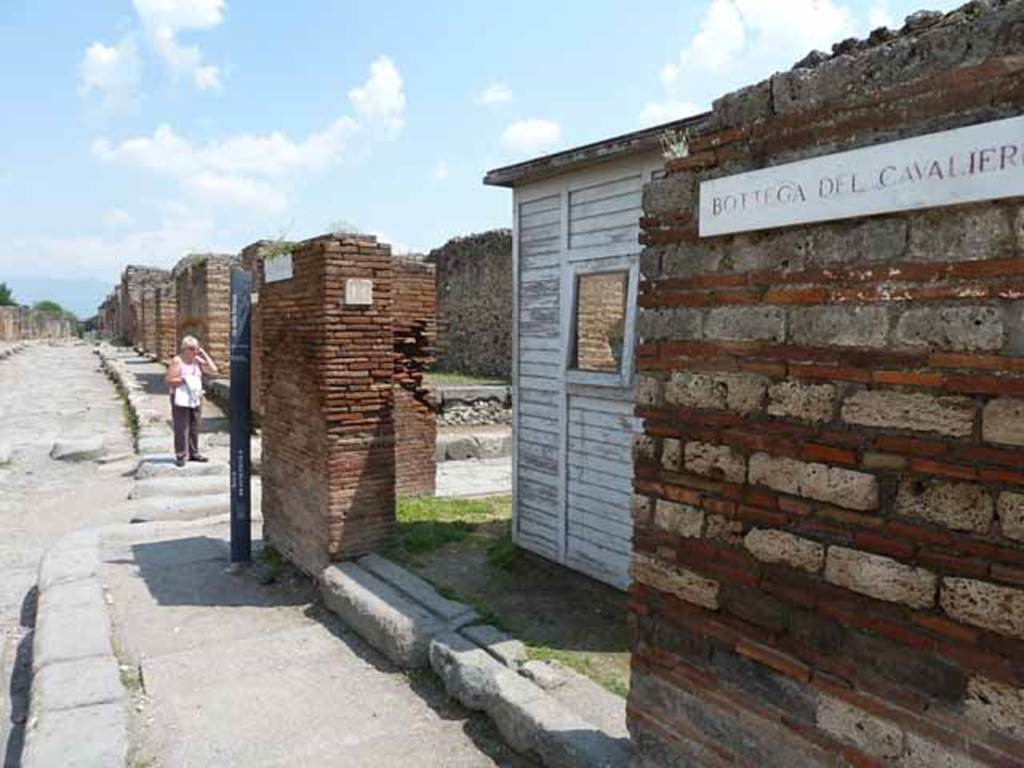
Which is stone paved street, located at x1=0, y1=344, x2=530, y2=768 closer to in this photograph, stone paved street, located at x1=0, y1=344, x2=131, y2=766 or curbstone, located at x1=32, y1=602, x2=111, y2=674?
stone paved street, located at x1=0, y1=344, x2=131, y2=766

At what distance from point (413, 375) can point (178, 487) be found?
3.41 metres

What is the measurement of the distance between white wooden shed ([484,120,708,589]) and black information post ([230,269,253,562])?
2426mm

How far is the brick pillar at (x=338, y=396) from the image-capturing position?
646 cm

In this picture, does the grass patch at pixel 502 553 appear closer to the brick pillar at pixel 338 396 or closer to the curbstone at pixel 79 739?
the brick pillar at pixel 338 396

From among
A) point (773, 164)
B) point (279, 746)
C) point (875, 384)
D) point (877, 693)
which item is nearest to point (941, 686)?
point (877, 693)

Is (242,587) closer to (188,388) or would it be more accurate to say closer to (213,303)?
(188,388)

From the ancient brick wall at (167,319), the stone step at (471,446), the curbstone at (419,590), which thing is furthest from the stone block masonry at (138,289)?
the curbstone at (419,590)

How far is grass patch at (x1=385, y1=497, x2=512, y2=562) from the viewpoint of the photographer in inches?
274

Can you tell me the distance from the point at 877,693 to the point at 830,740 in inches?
10.5

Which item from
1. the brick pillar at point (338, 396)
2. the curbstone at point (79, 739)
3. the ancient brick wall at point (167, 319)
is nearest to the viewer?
the curbstone at point (79, 739)

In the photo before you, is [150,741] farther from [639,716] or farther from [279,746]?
[639,716]

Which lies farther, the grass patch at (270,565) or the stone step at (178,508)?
the stone step at (178,508)

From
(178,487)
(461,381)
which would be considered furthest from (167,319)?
(178,487)

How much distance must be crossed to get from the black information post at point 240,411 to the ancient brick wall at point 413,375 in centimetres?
177
